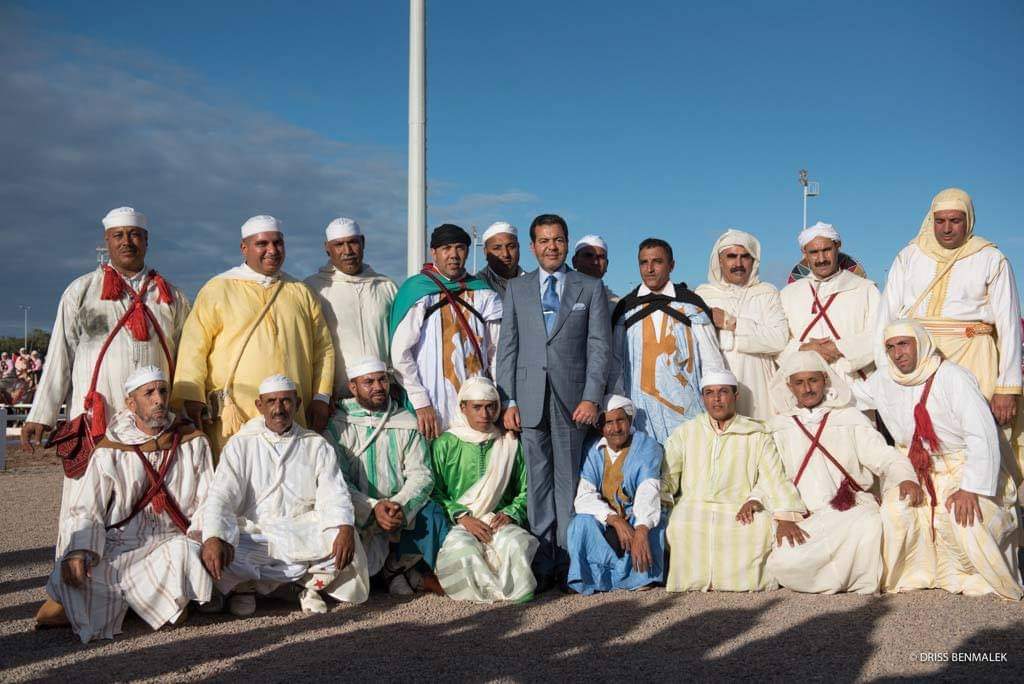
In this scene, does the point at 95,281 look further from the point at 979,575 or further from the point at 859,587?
the point at 979,575

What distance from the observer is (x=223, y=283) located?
17.6 ft

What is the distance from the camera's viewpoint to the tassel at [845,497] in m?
5.25

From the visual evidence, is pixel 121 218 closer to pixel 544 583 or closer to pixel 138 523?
pixel 138 523

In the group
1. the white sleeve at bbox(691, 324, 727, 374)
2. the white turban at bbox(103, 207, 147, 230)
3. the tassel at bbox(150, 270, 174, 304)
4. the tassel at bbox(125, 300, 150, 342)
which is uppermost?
the white turban at bbox(103, 207, 147, 230)

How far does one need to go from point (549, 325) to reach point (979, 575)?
279 centimetres

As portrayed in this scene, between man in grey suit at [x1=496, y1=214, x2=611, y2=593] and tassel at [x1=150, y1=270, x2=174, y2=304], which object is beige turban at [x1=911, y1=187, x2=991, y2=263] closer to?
man in grey suit at [x1=496, y1=214, x2=611, y2=593]

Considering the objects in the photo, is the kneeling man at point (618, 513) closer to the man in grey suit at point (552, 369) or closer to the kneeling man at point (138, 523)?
the man in grey suit at point (552, 369)

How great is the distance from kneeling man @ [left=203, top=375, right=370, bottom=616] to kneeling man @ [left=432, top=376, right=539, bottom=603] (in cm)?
57

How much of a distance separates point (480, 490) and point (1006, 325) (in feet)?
11.1

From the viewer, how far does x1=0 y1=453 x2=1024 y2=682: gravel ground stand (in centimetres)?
378

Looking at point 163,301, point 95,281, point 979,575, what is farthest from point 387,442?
point 979,575

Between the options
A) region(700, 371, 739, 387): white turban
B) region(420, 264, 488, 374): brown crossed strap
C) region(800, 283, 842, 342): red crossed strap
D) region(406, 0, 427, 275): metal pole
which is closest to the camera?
region(700, 371, 739, 387): white turban

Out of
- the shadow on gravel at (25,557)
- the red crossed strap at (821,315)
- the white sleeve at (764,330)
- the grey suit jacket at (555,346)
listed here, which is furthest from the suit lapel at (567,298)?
the shadow on gravel at (25,557)

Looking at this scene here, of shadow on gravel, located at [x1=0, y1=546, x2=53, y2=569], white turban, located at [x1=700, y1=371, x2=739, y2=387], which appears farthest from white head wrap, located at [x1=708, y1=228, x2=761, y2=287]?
shadow on gravel, located at [x1=0, y1=546, x2=53, y2=569]
